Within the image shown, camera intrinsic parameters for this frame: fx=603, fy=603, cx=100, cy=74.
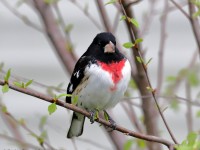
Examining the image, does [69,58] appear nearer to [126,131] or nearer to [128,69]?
[128,69]

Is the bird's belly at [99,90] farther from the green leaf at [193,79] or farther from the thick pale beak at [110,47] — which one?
the green leaf at [193,79]

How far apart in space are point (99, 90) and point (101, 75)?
101 mm

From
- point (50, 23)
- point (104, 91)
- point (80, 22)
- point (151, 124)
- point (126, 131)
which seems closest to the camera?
point (126, 131)

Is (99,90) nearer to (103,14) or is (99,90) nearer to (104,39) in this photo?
(104,39)

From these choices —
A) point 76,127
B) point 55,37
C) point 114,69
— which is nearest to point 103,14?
point 55,37

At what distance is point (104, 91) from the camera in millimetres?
3531

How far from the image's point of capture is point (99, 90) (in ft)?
11.6

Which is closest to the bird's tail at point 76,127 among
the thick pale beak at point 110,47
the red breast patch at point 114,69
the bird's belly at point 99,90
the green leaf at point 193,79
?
the bird's belly at point 99,90

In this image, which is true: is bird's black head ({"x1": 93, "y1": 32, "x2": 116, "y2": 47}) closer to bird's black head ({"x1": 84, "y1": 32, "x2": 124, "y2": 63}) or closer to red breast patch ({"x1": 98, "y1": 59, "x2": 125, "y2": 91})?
bird's black head ({"x1": 84, "y1": 32, "x2": 124, "y2": 63})

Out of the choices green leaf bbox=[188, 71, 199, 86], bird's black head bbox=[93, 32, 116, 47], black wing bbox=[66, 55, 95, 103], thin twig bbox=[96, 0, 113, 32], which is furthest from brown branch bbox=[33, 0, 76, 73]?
green leaf bbox=[188, 71, 199, 86]

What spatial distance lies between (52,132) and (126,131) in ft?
11.9

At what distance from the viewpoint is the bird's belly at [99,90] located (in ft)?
11.4

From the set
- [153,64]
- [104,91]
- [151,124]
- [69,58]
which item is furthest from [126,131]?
[153,64]

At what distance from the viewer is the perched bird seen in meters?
3.49
